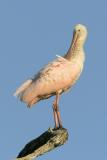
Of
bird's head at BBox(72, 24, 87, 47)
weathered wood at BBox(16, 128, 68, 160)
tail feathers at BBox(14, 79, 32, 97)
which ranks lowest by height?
weathered wood at BBox(16, 128, 68, 160)

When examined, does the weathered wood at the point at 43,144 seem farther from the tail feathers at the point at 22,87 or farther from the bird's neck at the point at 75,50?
the bird's neck at the point at 75,50

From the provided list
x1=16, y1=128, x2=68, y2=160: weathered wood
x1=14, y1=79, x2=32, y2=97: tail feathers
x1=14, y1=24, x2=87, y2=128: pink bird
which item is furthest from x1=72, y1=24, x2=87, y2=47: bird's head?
x1=16, y1=128, x2=68, y2=160: weathered wood

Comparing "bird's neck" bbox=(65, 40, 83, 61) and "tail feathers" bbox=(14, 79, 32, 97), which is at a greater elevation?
"bird's neck" bbox=(65, 40, 83, 61)

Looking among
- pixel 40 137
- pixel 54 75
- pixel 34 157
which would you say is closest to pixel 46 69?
pixel 54 75

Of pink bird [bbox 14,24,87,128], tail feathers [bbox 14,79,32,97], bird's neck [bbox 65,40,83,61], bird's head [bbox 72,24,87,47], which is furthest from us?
bird's head [bbox 72,24,87,47]

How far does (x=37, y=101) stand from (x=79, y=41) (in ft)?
A: 8.79

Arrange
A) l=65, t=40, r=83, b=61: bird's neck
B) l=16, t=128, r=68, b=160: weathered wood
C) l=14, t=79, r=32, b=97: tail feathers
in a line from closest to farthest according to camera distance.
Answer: l=16, t=128, r=68, b=160: weathered wood → l=14, t=79, r=32, b=97: tail feathers → l=65, t=40, r=83, b=61: bird's neck

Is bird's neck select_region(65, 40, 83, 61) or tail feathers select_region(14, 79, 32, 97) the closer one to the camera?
tail feathers select_region(14, 79, 32, 97)

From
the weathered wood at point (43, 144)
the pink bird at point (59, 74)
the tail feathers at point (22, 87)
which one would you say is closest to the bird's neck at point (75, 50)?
the pink bird at point (59, 74)

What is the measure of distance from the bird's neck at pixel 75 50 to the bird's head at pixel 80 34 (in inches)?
3.0

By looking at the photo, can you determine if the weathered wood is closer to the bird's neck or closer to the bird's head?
the bird's neck

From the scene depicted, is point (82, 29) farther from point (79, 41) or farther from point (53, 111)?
point (53, 111)

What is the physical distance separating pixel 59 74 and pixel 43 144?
7956 millimetres

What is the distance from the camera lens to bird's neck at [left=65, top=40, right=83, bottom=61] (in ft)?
87.4
